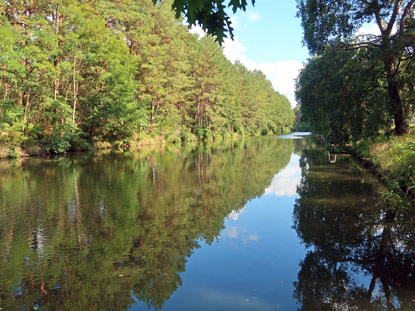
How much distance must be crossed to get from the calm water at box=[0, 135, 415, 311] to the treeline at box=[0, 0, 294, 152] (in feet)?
46.0

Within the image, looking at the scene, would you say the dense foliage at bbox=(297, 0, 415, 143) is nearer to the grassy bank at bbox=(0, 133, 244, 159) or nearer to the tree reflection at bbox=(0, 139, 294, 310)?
the tree reflection at bbox=(0, 139, 294, 310)

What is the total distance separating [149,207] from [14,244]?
147 inches

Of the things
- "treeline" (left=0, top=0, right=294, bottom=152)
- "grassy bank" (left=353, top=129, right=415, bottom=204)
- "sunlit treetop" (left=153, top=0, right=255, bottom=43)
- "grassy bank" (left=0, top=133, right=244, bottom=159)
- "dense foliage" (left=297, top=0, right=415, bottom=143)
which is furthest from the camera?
"treeline" (left=0, top=0, right=294, bottom=152)

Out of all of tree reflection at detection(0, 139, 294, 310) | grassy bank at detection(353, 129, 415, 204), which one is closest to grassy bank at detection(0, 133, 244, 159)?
tree reflection at detection(0, 139, 294, 310)

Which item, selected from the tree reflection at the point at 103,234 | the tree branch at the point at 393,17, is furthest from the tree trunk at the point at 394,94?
the tree reflection at the point at 103,234

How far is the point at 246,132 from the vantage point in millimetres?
87625

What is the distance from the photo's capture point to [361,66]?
15891mm

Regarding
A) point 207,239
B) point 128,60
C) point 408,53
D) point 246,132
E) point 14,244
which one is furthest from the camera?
point 246,132

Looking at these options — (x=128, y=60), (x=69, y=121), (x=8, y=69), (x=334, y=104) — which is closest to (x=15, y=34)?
(x=8, y=69)

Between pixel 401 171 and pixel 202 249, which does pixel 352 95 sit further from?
pixel 202 249

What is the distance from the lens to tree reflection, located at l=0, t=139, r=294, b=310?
179 inches

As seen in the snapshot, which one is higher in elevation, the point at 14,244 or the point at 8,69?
the point at 8,69

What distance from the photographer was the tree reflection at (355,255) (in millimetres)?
4418

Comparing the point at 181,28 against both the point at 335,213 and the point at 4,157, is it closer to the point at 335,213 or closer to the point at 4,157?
the point at 4,157
